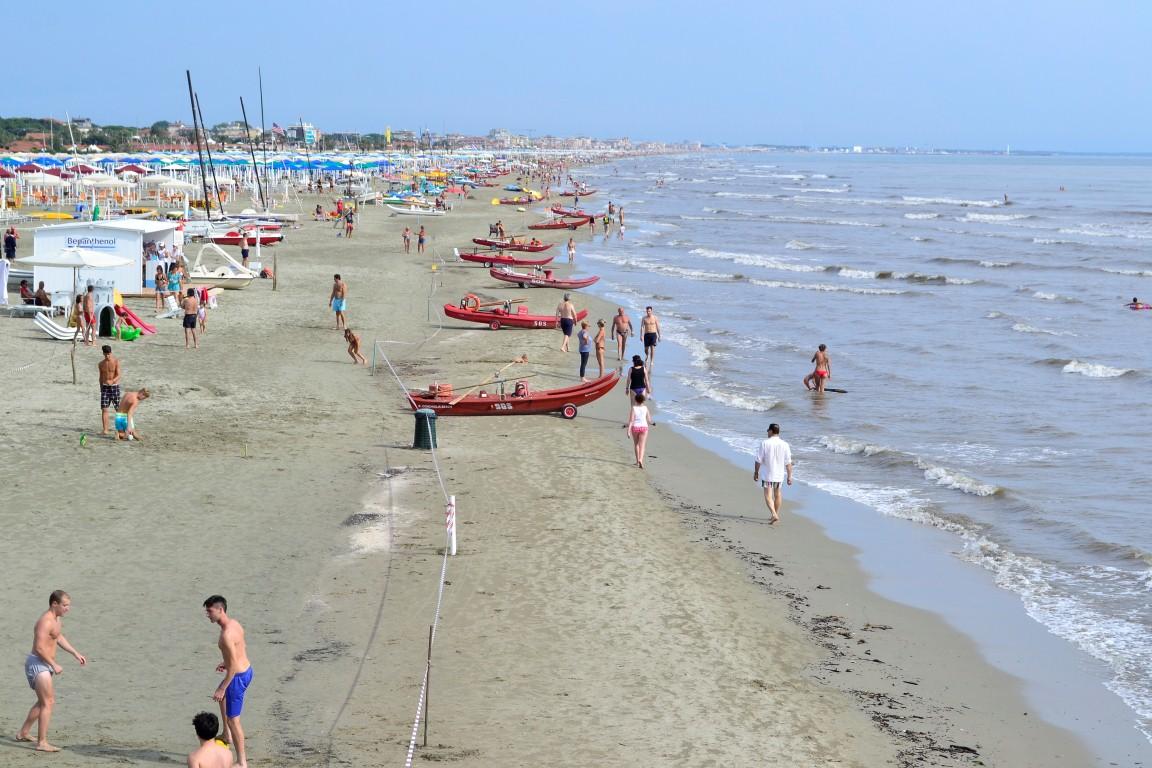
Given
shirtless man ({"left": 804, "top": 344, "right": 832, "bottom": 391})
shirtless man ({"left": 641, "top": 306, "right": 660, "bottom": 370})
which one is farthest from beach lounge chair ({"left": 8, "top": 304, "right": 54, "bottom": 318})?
shirtless man ({"left": 804, "top": 344, "right": 832, "bottom": 391})

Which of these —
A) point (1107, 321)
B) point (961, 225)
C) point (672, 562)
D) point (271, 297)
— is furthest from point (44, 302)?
point (961, 225)

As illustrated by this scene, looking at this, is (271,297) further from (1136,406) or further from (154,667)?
(154,667)

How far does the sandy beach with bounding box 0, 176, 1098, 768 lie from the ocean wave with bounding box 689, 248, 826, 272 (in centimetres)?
3028

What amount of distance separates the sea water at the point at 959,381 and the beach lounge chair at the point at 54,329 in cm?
1136

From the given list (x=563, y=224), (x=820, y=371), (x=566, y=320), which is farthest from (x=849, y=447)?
(x=563, y=224)

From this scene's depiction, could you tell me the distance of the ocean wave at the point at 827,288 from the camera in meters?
41.9

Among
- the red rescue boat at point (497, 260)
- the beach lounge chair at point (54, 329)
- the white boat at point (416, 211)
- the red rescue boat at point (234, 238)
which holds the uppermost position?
the white boat at point (416, 211)

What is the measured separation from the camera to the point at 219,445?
1675cm

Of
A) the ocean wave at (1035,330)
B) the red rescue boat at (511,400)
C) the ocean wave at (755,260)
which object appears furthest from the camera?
the ocean wave at (755,260)

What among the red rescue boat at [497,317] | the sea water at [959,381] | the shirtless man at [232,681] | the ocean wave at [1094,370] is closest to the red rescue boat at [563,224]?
the sea water at [959,381]

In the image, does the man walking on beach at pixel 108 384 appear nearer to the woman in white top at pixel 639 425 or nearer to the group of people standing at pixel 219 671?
the woman in white top at pixel 639 425

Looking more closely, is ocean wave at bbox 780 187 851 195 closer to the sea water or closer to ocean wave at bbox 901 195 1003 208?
ocean wave at bbox 901 195 1003 208

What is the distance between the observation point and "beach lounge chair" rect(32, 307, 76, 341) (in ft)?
77.5

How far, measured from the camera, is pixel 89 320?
76.3 feet
